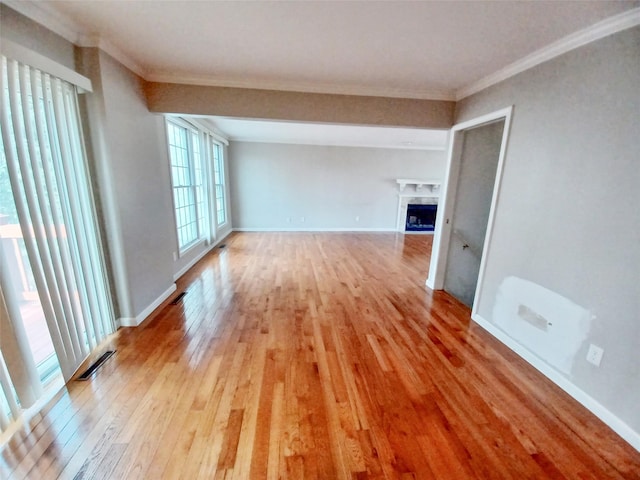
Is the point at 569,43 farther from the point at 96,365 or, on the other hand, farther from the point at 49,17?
the point at 96,365

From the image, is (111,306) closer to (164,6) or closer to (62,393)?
(62,393)

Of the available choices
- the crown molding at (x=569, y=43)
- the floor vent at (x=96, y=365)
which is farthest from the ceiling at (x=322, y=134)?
the floor vent at (x=96, y=365)

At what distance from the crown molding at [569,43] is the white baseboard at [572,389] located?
2206 mm

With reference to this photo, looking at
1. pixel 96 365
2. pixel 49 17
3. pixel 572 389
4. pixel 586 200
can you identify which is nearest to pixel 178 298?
pixel 96 365

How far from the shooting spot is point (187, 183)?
4.25 meters

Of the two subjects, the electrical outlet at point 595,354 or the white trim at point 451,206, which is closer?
the electrical outlet at point 595,354

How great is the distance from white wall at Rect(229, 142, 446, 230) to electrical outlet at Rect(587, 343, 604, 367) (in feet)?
19.6

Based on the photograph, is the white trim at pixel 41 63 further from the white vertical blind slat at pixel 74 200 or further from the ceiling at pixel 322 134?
the ceiling at pixel 322 134

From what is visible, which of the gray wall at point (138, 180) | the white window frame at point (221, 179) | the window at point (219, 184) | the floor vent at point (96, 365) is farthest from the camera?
the window at point (219, 184)

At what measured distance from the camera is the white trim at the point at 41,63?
1.35 m

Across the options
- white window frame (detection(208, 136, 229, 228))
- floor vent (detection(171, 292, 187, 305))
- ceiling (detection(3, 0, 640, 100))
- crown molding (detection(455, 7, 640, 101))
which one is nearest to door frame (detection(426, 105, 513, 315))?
crown molding (detection(455, 7, 640, 101))

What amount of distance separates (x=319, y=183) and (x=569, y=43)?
18.4 ft

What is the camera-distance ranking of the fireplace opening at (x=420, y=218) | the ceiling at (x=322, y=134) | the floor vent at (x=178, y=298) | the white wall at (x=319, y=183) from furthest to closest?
the fireplace opening at (x=420, y=218), the white wall at (x=319, y=183), the ceiling at (x=322, y=134), the floor vent at (x=178, y=298)

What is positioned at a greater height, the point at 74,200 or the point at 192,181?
the point at 192,181
